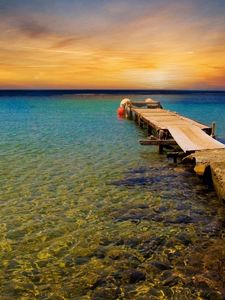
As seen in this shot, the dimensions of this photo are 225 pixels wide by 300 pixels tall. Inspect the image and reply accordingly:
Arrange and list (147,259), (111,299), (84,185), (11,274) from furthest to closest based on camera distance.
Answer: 1. (84,185)
2. (147,259)
3. (11,274)
4. (111,299)

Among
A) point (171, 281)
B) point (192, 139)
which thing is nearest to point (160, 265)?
point (171, 281)

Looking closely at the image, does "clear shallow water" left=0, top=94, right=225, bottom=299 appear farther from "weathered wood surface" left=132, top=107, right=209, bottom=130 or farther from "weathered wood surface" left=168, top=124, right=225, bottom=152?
"weathered wood surface" left=132, top=107, right=209, bottom=130

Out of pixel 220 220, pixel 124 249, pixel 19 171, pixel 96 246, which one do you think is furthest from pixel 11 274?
pixel 19 171

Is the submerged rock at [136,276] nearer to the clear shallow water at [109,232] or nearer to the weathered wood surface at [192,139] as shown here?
the clear shallow water at [109,232]

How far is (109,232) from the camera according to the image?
8.06 metres

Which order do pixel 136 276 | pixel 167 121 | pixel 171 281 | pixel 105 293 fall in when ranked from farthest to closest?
pixel 167 121
pixel 136 276
pixel 171 281
pixel 105 293

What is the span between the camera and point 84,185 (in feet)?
39.1

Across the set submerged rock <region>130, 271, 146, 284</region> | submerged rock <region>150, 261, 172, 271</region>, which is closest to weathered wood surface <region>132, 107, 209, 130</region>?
submerged rock <region>150, 261, 172, 271</region>

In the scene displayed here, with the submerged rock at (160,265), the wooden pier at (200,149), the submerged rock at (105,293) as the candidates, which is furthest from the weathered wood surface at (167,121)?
the submerged rock at (105,293)

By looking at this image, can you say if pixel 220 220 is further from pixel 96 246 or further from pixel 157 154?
pixel 157 154

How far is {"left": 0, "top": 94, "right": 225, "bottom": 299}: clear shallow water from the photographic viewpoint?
5961 mm

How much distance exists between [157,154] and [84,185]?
6.48m

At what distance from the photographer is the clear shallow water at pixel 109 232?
19.6 ft

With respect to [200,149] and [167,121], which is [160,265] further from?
[167,121]
